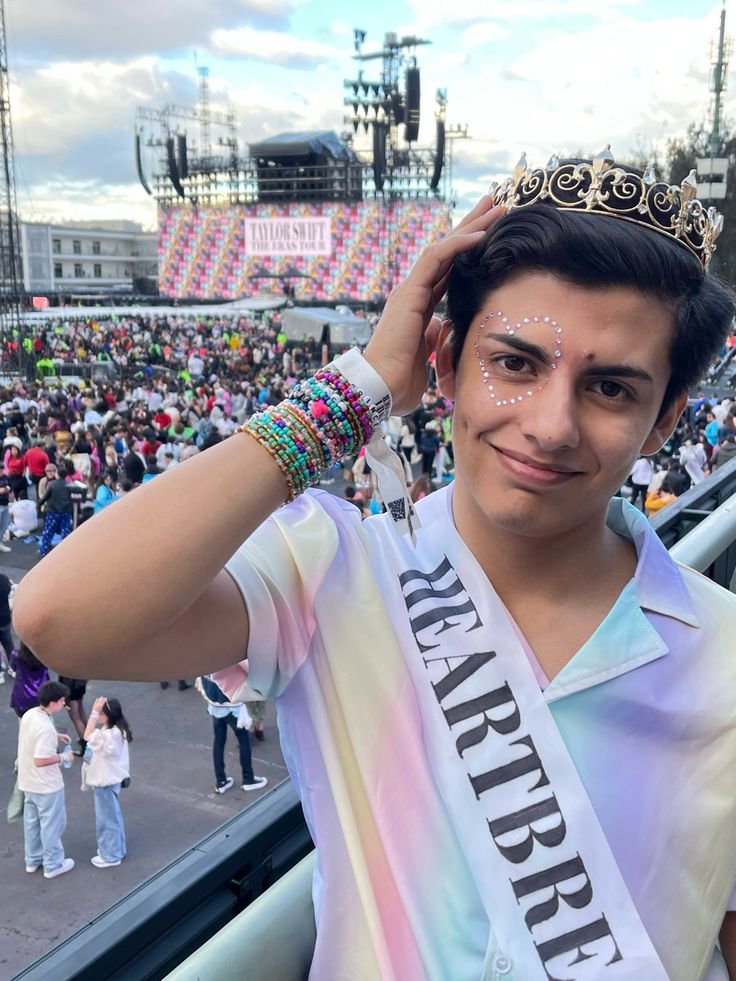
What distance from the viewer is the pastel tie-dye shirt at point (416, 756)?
1.05m

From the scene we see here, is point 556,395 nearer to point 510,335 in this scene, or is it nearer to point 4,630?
point 510,335

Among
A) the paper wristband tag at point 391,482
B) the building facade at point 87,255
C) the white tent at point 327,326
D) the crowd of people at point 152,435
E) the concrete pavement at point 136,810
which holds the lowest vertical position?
the concrete pavement at point 136,810

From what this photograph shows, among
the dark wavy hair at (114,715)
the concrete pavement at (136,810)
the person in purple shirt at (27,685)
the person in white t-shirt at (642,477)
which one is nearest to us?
the concrete pavement at (136,810)

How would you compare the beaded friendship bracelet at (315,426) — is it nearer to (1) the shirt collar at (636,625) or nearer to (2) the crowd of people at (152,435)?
(2) the crowd of people at (152,435)

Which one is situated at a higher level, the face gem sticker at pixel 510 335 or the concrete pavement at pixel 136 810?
the face gem sticker at pixel 510 335

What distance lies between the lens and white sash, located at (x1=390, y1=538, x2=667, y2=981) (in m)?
1.07

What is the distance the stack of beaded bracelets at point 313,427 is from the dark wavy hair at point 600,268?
184mm

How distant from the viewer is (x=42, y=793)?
5137mm

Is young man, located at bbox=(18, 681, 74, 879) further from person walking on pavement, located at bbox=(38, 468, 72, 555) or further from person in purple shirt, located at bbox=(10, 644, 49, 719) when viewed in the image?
person walking on pavement, located at bbox=(38, 468, 72, 555)

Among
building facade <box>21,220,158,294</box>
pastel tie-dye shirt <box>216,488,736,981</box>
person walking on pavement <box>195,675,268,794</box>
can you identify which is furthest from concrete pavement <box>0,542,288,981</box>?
building facade <box>21,220,158,294</box>

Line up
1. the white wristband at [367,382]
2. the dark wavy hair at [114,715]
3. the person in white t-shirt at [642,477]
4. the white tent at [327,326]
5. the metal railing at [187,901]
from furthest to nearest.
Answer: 1. the white tent at [327,326]
2. the person in white t-shirt at [642,477]
3. the dark wavy hair at [114,715]
4. the white wristband at [367,382]
5. the metal railing at [187,901]

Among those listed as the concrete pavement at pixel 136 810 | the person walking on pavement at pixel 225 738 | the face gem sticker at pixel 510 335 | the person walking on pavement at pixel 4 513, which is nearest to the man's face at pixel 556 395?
the face gem sticker at pixel 510 335

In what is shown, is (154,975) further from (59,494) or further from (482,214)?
(59,494)

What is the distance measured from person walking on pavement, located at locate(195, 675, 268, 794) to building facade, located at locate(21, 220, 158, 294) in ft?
248
